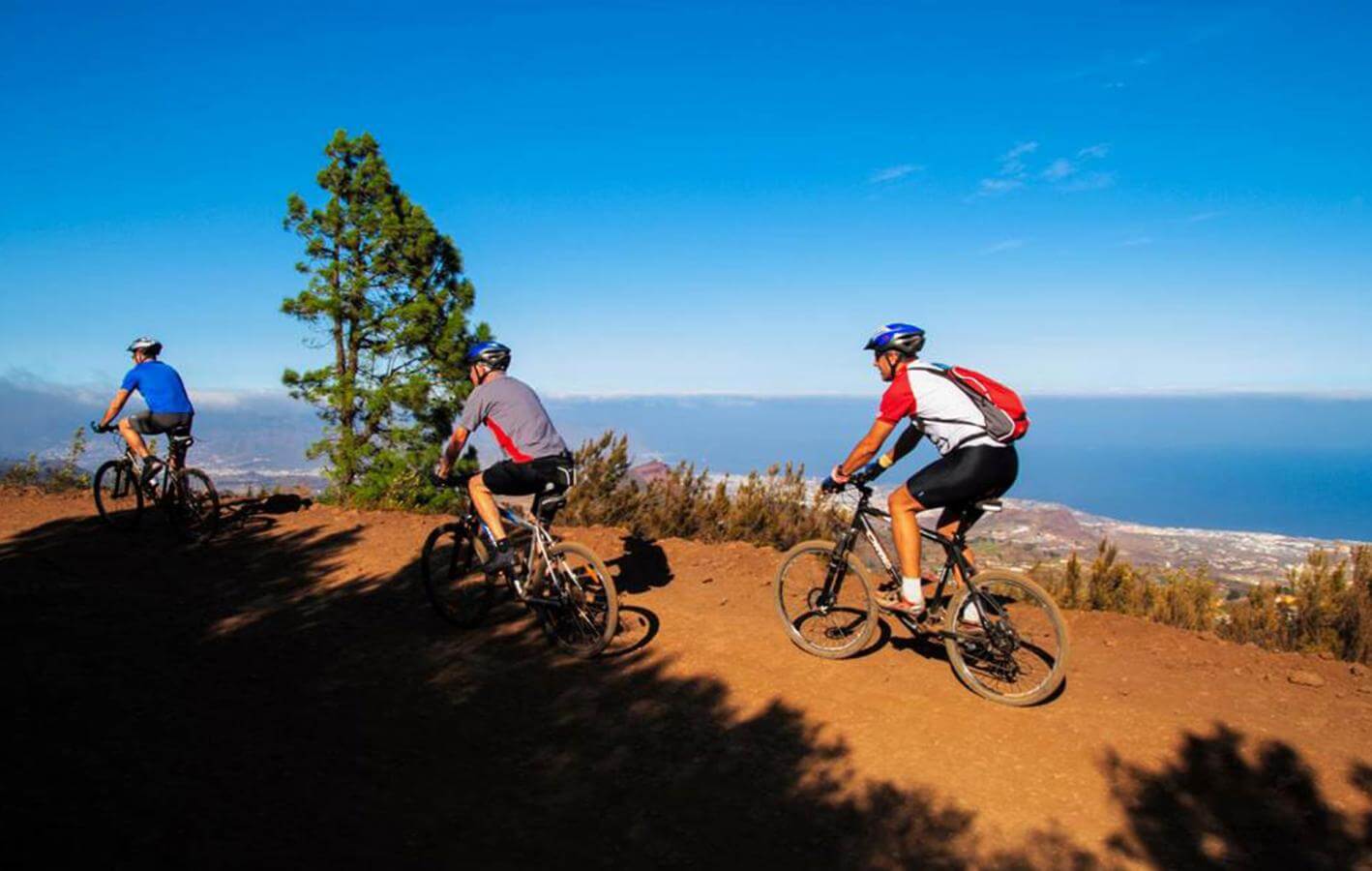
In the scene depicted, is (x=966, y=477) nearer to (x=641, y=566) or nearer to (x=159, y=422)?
(x=641, y=566)

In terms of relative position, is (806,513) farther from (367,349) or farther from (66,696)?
(367,349)

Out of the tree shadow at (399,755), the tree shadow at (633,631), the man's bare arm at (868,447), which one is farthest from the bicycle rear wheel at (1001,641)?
the tree shadow at (633,631)

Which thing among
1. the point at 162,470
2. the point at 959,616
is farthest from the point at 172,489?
the point at 959,616

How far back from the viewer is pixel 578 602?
6.68m

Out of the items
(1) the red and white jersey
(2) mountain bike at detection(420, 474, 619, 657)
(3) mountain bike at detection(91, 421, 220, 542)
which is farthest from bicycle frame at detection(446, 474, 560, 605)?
(3) mountain bike at detection(91, 421, 220, 542)

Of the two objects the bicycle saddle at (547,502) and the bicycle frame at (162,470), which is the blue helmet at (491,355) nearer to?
the bicycle saddle at (547,502)

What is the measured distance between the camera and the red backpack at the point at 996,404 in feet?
17.6

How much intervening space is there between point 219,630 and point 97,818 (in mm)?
3980

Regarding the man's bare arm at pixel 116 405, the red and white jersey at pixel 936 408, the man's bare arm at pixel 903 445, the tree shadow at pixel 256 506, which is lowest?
the tree shadow at pixel 256 506

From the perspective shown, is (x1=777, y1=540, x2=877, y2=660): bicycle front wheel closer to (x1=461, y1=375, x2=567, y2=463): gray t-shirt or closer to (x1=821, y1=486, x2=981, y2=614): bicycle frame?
(x1=821, y1=486, x2=981, y2=614): bicycle frame

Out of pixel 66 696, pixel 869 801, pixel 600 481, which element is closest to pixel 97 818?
pixel 66 696

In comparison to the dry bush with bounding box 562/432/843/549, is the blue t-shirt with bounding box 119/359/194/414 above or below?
above

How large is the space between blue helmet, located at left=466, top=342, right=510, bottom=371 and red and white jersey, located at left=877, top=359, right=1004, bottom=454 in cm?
338

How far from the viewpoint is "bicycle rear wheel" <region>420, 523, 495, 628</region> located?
729 cm
